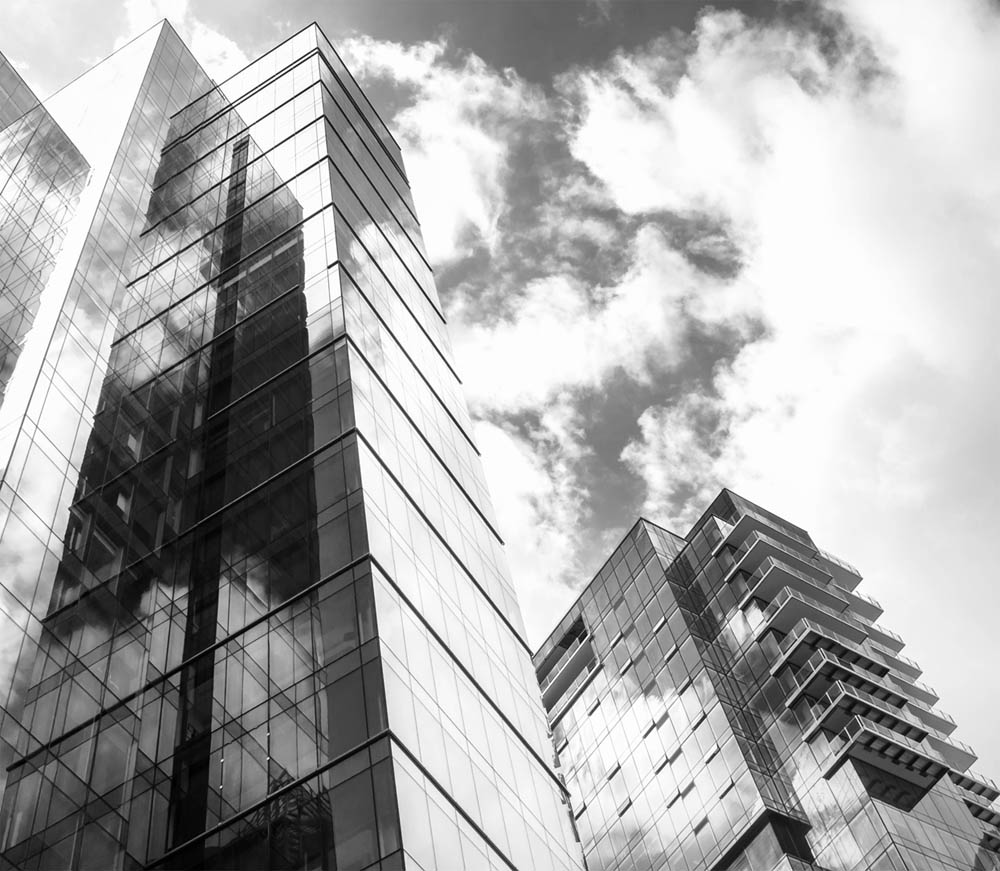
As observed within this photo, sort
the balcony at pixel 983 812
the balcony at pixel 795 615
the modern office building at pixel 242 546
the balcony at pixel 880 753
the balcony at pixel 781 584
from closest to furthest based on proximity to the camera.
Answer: the modern office building at pixel 242 546 → the balcony at pixel 880 753 → the balcony at pixel 983 812 → the balcony at pixel 795 615 → the balcony at pixel 781 584

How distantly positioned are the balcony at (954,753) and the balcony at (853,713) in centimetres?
666

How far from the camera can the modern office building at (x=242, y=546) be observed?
30.4m

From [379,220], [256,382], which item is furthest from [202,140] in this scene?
[256,382]

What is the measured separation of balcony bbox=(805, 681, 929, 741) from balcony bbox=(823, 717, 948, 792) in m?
0.85

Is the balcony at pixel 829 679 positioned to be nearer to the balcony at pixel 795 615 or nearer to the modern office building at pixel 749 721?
the modern office building at pixel 749 721

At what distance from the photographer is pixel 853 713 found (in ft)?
209

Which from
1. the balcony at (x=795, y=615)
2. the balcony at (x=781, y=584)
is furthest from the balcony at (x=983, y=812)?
the balcony at (x=781, y=584)

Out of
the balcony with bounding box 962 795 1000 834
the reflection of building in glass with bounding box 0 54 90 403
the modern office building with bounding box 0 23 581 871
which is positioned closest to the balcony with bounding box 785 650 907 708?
the balcony with bounding box 962 795 1000 834

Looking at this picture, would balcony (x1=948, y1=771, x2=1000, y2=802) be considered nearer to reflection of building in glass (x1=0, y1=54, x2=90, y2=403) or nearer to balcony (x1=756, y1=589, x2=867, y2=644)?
balcony (x1=756, y1=589, x2=867, y2=644)

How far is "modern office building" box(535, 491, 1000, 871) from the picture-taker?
6075 cm

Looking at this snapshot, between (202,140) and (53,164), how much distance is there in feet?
27.5

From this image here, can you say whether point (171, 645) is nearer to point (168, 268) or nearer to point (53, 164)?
point (168, 268)

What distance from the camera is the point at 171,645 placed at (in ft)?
117

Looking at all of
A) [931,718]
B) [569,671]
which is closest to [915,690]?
[931,718]
